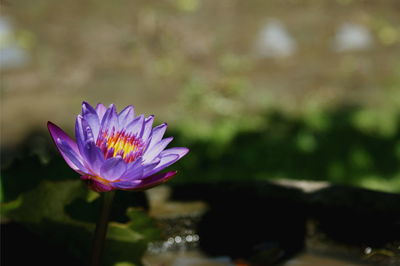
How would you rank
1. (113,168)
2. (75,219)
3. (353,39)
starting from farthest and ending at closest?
(353,39), (75,219), (113,168)

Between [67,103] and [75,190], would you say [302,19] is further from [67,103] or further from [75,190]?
[75,190]

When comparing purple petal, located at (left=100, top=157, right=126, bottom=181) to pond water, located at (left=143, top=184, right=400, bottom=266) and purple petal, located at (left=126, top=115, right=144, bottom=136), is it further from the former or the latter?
pond water, located at (left=143, top=184, right=400, bottom=266)

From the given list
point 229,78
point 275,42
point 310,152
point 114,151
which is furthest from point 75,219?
point 275,42

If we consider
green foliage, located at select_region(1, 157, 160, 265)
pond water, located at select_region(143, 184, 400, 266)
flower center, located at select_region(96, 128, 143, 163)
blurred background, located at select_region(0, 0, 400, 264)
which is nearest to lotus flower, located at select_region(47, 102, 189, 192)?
flower center, located at select_region(96, 128, 143, 163)

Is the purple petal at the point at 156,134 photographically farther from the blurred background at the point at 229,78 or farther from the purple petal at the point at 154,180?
the blurred background at the point at 229,78

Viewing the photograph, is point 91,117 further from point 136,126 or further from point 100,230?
point 100,230

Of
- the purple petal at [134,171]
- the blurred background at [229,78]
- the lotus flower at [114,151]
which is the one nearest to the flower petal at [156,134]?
the lotus flower at [114,151]

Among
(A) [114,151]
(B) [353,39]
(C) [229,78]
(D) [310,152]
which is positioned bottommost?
(A) [114,151]

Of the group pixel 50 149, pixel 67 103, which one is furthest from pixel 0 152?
pixel 67 103
